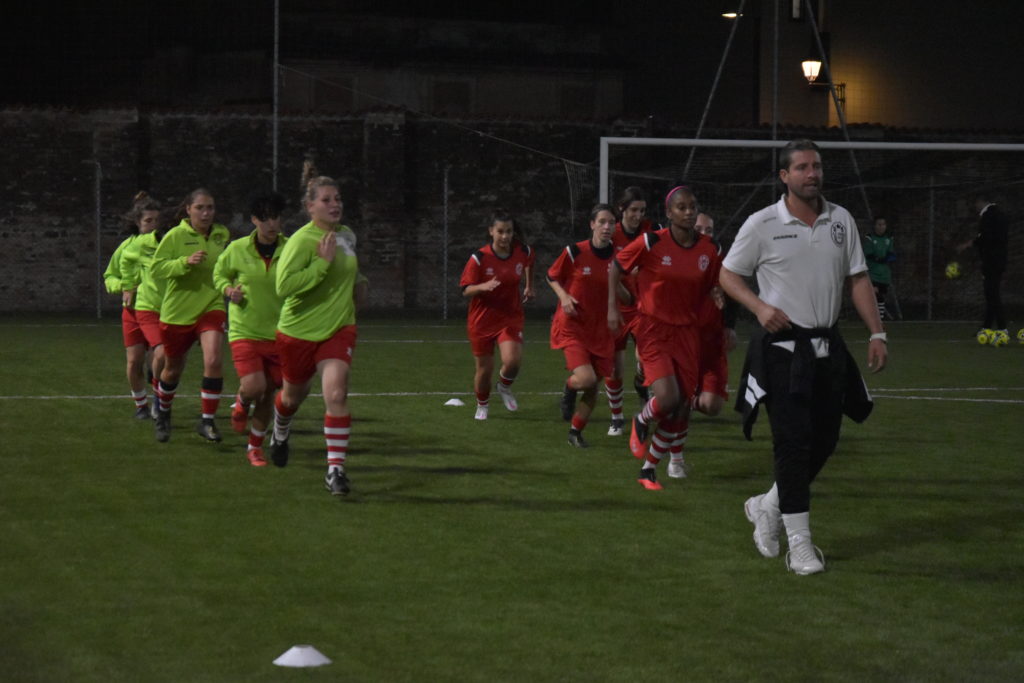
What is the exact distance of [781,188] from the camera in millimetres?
32344

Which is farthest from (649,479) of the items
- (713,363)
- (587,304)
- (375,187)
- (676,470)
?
(375,187)

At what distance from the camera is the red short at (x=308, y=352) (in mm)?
9516

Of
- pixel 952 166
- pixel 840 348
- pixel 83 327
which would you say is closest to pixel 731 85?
pixel 952 166

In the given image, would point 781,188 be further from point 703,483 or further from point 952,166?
point 703,483

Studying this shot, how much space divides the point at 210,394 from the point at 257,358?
123 cm

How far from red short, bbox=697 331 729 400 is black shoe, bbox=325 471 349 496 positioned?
8.56 ft

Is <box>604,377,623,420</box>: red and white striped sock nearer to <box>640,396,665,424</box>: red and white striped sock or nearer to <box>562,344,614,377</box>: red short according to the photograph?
<box>562,344,614,377</box>: red short

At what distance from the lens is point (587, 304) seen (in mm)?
12648

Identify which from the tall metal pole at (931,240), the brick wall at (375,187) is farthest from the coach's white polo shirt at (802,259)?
the brick wall at (375,187)

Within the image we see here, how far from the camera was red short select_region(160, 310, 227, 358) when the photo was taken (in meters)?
12.1

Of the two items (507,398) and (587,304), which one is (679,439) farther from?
(507,398)

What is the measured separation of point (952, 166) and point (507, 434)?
76.7 feet

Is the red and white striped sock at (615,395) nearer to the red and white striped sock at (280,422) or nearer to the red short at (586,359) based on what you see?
the red short at (586,359)

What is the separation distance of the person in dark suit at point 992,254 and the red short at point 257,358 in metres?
14.9
